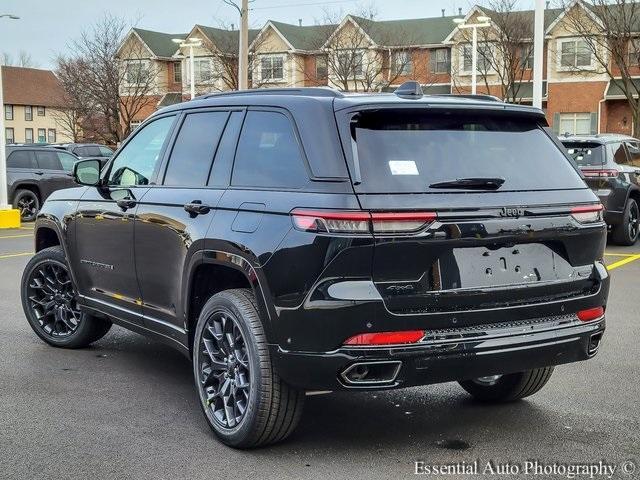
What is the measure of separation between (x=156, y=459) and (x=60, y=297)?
2.81m

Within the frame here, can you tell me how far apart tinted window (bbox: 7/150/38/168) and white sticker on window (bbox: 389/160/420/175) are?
57.3 feet

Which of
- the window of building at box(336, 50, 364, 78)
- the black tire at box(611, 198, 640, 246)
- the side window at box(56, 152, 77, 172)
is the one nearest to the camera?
the black tire at box(611, 198, 640, 246)

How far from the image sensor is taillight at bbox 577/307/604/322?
4.32m

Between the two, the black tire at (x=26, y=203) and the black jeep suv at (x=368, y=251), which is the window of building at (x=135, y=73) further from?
the black jeep suv at (x=368, y=251)

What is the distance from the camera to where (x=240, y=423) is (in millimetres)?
4219

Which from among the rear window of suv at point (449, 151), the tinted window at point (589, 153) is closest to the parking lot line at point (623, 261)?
the tinted window at point (589, 153)

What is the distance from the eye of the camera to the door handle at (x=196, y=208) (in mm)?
4598

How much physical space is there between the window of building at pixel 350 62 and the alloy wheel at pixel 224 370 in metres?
42.6

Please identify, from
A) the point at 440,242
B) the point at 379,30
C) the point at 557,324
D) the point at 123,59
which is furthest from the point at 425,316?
the point at 123,59

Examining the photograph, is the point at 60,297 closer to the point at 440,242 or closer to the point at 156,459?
the point at 156,459

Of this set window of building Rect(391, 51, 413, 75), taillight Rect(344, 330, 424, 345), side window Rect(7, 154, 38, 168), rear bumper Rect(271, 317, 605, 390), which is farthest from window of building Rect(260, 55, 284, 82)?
taillight Rect(344, 330, 424, 345)

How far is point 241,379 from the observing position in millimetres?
4281

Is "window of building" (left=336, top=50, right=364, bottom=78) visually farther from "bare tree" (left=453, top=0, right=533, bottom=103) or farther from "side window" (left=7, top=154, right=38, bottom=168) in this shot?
"side window" (left=7, top=154, right=38, bottom=168)

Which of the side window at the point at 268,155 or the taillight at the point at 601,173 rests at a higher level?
the side window at the point at 268,155
